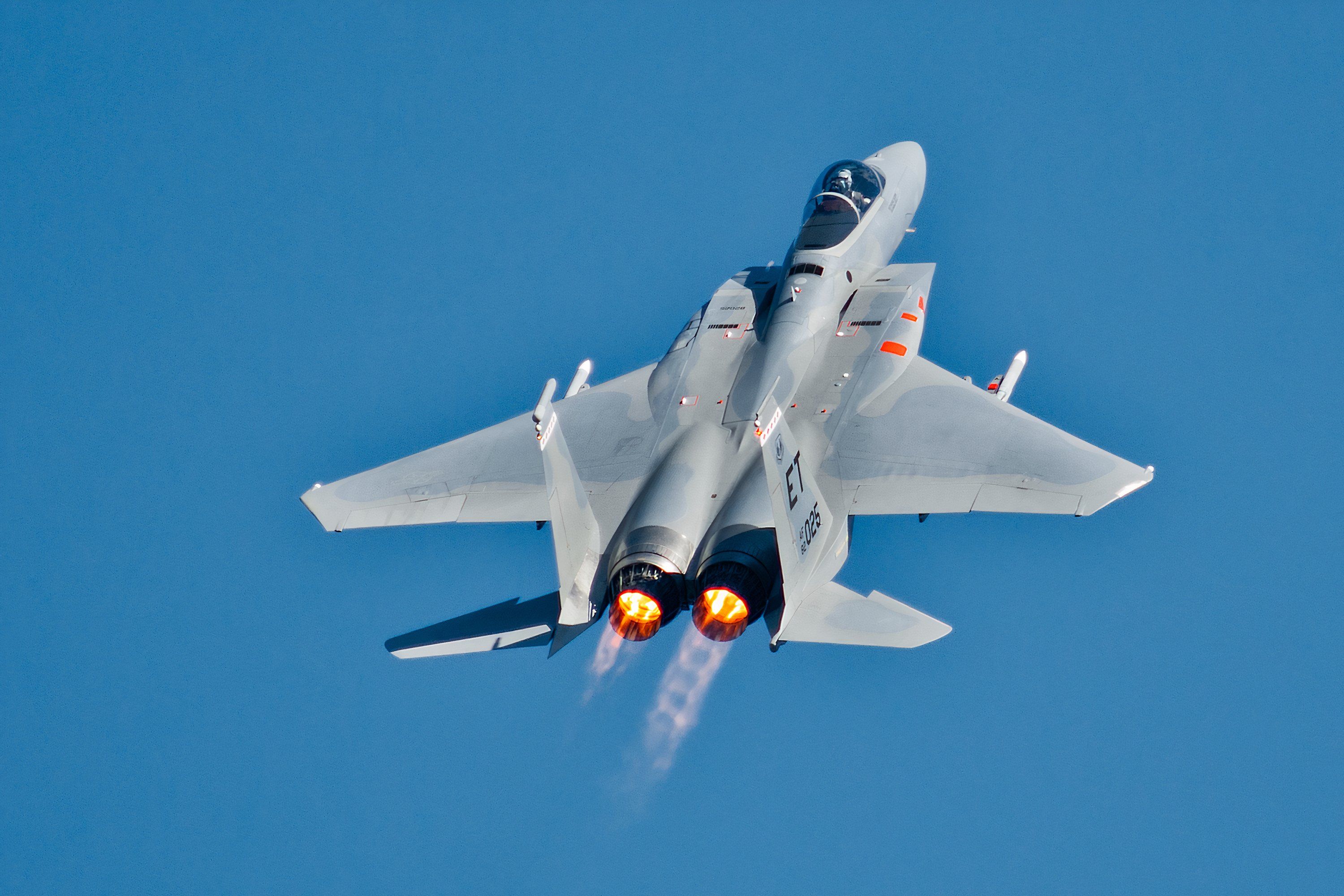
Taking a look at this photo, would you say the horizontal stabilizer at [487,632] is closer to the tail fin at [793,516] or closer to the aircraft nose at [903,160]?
the tail fin at [793,516]

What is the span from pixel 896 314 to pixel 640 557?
4929mm

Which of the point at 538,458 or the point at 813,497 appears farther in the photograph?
the point at 538,458

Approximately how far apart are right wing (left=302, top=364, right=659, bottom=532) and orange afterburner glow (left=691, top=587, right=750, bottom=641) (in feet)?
5.39

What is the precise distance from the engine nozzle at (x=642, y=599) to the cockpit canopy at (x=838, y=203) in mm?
5614

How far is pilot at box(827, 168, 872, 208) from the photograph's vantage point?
55.9ft

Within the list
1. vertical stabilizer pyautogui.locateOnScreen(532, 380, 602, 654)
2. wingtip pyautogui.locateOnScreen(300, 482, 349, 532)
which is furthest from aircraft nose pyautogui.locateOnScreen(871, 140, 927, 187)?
wingtip pyautogui.locateOnScreen(300, 482, 349, 532)

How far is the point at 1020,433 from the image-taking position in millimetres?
13992

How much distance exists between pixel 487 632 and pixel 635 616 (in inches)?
56.4

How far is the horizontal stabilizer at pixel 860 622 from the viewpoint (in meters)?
11.8

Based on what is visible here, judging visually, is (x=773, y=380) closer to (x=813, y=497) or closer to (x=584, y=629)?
(x=813, y=497)

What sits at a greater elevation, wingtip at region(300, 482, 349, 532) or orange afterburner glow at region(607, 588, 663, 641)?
wingtip at region(300, 482, 349, 532)

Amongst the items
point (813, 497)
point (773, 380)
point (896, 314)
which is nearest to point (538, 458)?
point (773, 380)

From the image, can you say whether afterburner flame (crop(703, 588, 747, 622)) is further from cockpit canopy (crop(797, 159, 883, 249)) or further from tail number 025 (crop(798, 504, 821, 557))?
cockpit canopy (crop(797, 159, 883, 249))

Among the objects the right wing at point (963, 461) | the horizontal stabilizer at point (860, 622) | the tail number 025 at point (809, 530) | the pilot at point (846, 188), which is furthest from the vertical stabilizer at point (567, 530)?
the pilot at point (846, 188)
